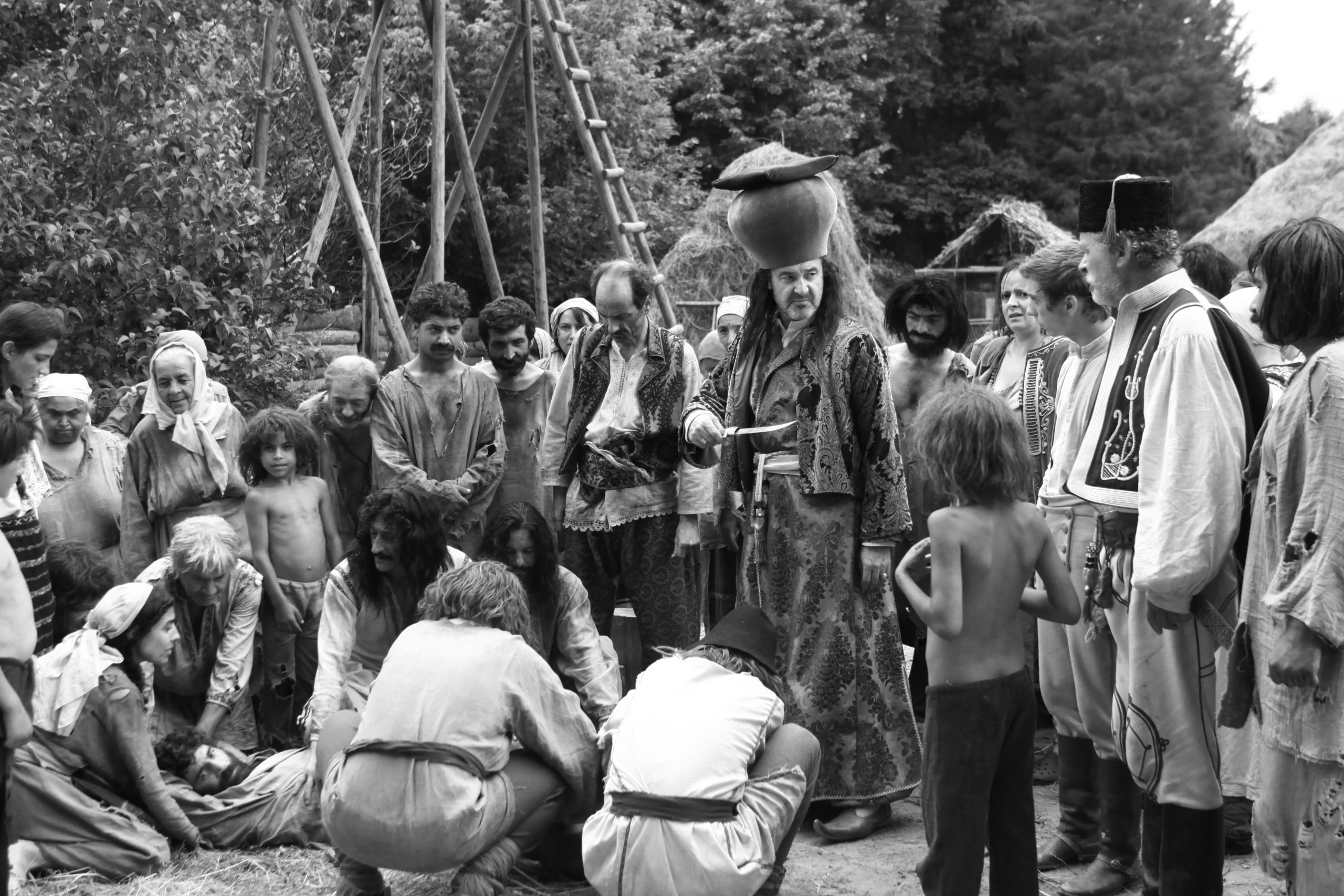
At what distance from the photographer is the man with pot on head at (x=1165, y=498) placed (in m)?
3.25

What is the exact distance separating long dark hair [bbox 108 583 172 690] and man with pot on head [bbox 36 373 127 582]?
2.36ft

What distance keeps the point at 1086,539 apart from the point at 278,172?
10.4m

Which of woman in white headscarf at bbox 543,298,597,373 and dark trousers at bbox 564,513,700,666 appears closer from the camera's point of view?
dark trousers at bbox 564,513,700,666

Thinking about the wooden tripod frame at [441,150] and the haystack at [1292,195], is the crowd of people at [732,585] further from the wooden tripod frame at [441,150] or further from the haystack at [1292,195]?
the haystack at [1292,195]

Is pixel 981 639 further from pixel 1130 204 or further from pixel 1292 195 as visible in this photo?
pixel 1292 195

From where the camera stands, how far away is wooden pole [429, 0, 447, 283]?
8133 mm

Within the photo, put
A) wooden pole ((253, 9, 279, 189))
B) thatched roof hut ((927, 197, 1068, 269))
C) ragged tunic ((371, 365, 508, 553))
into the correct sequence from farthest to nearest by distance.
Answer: thatched roof hut ((927, 197, 1068, 269))
wooden pole ((253, 9, 279, 189))
ragged tunic ((371, 365, 508, 553))

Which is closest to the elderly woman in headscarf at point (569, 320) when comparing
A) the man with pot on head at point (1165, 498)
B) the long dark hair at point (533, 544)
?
the long dark hair at point (533, 544)

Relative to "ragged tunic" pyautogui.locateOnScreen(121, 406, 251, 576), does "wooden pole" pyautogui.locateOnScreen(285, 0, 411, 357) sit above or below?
above

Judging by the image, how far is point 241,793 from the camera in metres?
4.59

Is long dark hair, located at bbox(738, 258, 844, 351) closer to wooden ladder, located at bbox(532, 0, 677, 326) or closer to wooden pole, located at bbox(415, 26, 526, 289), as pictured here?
wooden ladder, located at bbox(532, 0, 677, 326)

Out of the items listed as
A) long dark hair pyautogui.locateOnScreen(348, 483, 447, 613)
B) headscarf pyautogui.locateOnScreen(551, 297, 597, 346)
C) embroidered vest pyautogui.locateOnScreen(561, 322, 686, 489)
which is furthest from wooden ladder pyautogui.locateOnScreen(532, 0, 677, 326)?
long dark hair pyautogui.locateOnScreen(348, 483, 447, 613)

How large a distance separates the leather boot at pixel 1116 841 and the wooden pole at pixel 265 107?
6513 mm

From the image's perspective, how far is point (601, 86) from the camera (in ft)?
63.3
